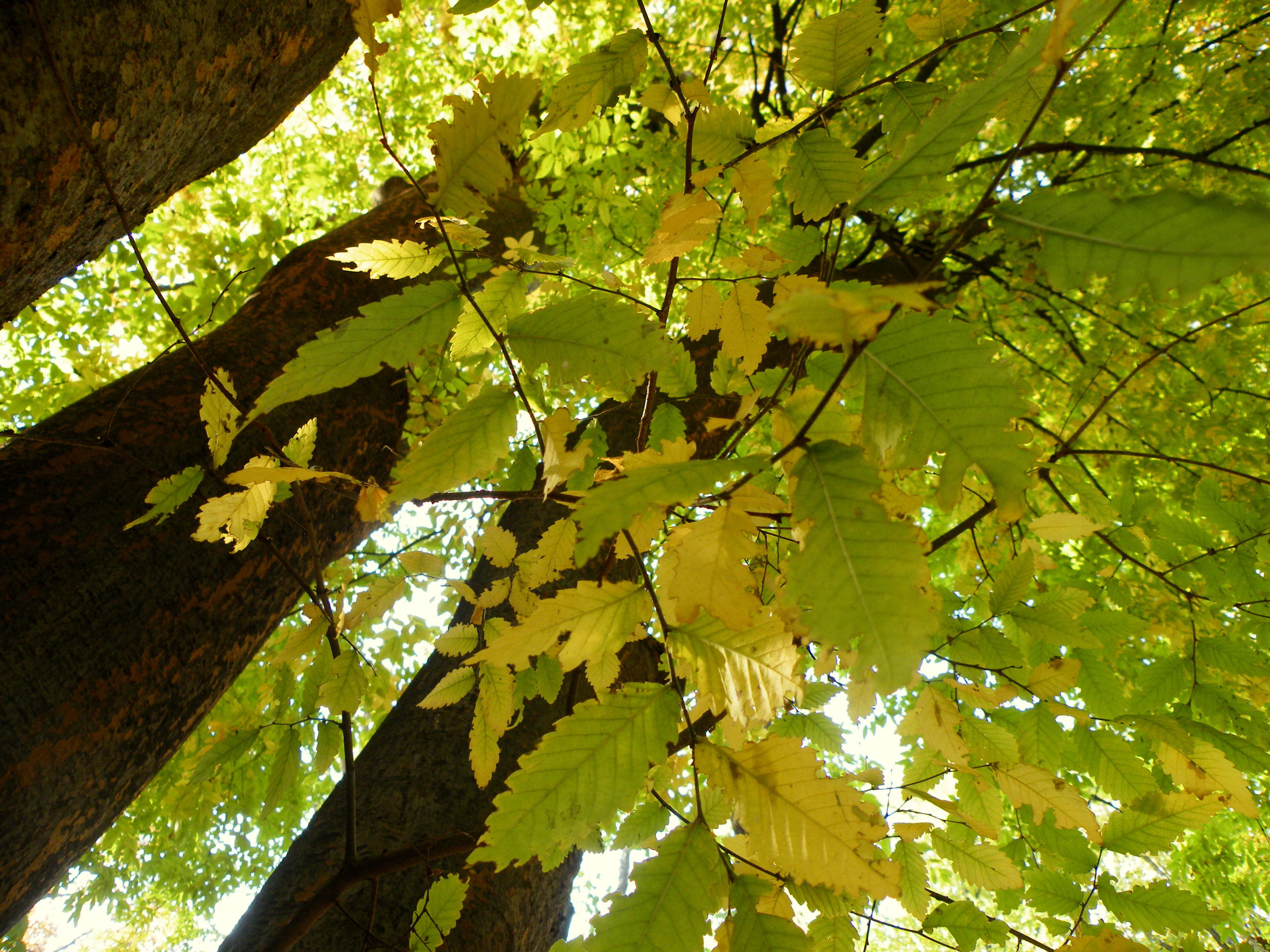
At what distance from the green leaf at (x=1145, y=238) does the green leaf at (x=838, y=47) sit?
0.50m

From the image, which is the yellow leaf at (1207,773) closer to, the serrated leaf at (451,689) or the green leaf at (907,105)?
the green leaf at (907,105)

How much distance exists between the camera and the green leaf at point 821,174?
34.8 inches

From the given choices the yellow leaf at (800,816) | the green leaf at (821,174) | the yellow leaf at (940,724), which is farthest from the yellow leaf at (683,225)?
the yellow leaf at (940,724)

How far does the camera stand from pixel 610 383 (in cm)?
74

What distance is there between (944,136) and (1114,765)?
4.05ft

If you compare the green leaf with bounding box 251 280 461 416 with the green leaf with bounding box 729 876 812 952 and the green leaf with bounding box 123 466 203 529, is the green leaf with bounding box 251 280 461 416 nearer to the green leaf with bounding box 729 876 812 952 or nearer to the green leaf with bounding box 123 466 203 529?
the green leaf with bounding box 123 466 203 529

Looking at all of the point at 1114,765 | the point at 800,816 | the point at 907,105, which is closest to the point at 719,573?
the point at 800,816

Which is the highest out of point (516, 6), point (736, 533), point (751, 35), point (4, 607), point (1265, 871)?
Result: point (516, 6)

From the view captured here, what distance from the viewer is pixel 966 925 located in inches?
43.3

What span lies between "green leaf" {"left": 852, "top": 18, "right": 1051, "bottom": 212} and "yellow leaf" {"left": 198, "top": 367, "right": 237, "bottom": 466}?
0.98 meters

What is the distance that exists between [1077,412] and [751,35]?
356 cm

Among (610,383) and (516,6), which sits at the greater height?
(516,6)

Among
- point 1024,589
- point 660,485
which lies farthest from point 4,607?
point 1024,589

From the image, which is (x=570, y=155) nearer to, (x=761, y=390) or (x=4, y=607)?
(x=761, y=390)
